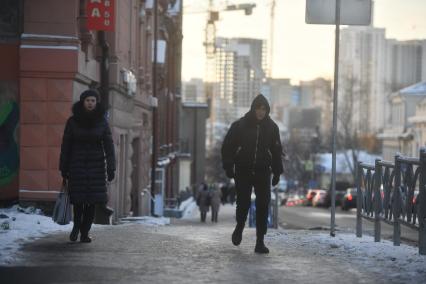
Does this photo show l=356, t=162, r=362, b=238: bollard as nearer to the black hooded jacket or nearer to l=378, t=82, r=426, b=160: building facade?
the black hooded jacket

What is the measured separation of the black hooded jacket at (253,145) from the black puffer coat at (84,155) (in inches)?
Answer: 52.9

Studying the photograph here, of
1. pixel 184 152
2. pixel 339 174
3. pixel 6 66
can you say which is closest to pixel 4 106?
pixel 6 66

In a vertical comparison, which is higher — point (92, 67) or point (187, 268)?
point (92, 67)

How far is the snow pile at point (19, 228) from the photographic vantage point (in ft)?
30.7

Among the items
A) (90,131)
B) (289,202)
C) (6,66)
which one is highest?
(6,66)

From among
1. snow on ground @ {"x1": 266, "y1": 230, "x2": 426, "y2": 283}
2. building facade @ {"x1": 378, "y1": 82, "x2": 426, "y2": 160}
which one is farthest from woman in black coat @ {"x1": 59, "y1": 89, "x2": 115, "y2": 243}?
building facade @ {"x1": 378, "y1": 82, "x2": 426, "y2": 160}

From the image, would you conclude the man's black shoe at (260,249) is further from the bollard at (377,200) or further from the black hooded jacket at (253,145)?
the bollard at (377,200)

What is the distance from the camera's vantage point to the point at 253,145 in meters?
9.88

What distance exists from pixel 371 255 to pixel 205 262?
183 cm

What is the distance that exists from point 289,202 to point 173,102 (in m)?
33.6

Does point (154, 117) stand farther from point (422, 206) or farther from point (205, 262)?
point (205, 262)

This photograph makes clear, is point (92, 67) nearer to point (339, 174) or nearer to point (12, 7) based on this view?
point (12, 7)

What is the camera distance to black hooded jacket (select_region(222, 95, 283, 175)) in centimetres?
988

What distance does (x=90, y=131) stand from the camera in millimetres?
10117
